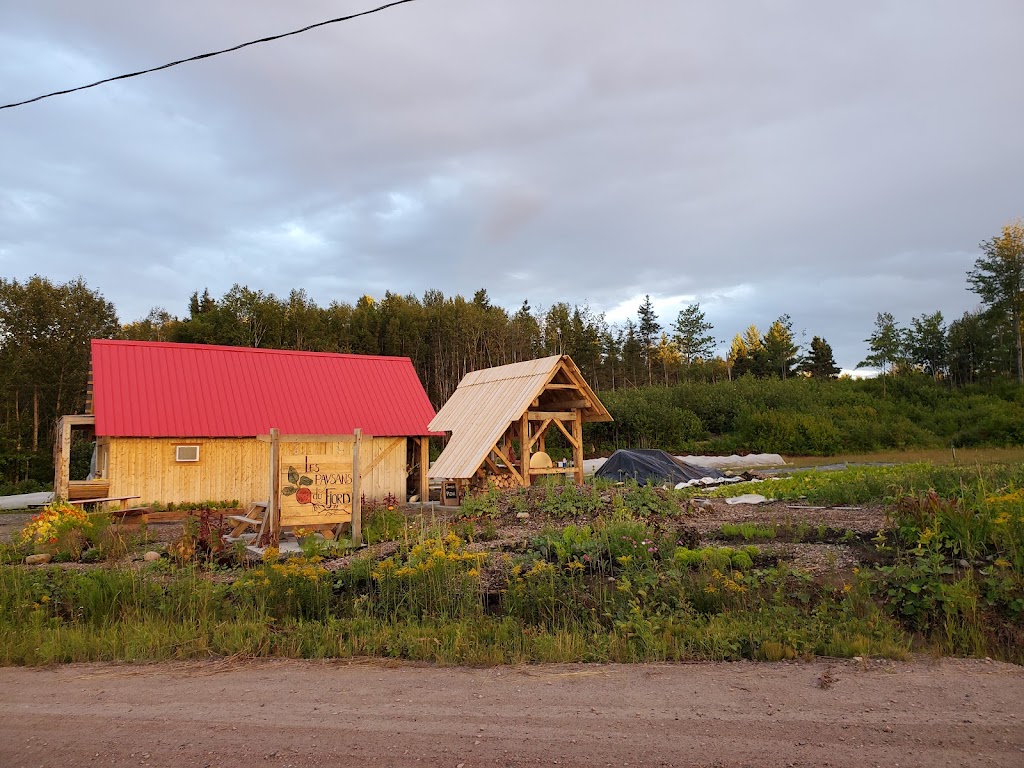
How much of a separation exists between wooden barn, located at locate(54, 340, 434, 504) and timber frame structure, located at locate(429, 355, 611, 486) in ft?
7.57

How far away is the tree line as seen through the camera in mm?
39031

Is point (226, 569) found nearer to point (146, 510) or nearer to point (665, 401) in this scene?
point (146, 510)

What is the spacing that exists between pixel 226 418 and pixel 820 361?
6547cm

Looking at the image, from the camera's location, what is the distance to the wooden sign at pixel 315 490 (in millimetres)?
10711

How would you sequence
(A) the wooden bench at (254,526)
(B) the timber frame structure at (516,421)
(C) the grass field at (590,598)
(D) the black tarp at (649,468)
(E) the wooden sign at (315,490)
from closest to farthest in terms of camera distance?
(C) the grass field at (590,598)
(E) the wooden sign at (315,490)
(A) the wooden bench at (254,526)
(B) the timber frame structure at (516,421)
(D) the black tarp at (649,468)

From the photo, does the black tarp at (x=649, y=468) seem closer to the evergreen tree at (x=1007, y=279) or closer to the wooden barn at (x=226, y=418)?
the wooden barn at (x=226, y=418)

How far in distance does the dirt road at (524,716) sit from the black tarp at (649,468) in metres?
16.1

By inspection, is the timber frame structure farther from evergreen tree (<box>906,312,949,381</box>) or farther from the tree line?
evergreen tree (<box>906,312,949,381</box>)

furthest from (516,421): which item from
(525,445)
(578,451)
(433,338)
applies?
(433,338)

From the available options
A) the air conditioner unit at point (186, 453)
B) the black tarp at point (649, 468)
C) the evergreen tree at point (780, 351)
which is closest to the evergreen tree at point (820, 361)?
the evergreen tree at point (780, 351)

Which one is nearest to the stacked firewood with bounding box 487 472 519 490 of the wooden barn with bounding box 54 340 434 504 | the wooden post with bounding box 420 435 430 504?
the wooden barn with bounding box 54 340 434 504

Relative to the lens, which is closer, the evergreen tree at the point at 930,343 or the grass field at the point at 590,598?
the grass field at the point at 590,598

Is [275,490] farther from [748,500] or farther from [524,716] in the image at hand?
[748,500]

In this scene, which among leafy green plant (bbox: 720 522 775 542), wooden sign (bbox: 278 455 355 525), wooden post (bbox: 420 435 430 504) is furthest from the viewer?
wooden post (bbox: 420 435 430 504)
